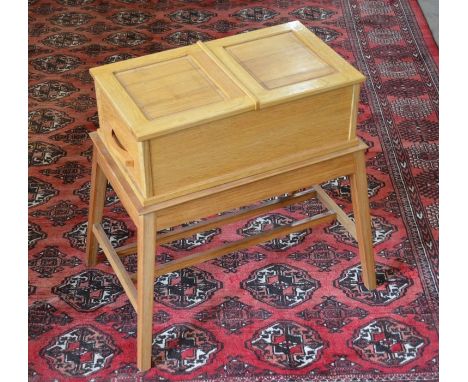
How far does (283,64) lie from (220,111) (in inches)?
15.7

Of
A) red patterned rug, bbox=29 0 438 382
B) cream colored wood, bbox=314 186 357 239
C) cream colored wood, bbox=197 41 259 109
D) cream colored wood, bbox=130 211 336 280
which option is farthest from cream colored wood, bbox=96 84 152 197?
cream colored wood, bbox=314 186 357 239

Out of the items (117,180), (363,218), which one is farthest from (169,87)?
(363,218)

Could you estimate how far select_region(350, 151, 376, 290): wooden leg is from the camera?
3078mm

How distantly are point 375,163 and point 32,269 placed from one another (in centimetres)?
183

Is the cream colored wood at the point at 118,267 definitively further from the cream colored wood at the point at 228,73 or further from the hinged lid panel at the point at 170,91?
the cream colored wood at the point at 228,73

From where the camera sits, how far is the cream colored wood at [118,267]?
3.09 m

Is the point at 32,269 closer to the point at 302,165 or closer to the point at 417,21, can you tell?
the point at 302,165

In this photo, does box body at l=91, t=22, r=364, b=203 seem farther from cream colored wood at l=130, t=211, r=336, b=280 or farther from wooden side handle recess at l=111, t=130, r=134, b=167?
cream colored wood at l=130, t=211, r=336, b=280

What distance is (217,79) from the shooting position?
9.29ft

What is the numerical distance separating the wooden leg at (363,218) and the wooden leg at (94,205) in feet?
3.29

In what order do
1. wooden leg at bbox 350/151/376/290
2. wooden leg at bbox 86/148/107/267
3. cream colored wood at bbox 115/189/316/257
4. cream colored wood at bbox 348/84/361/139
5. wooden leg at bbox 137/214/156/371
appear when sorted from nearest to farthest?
wooden leg at bbox 137/214/156/371 < cream colored wood at bbox 348/84/361/139 < wooden leg at bbox 350/151/376/290 < wooden leg at bbox 86/148/107/267 < cream colored wood at bbox 115/189/316/257

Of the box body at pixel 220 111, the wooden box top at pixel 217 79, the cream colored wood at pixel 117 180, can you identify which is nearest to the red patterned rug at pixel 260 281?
the cream colored wood at pixel 117 180

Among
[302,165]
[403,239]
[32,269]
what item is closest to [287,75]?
[302,165]

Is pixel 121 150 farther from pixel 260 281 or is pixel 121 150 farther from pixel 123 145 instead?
pixel 260 281
